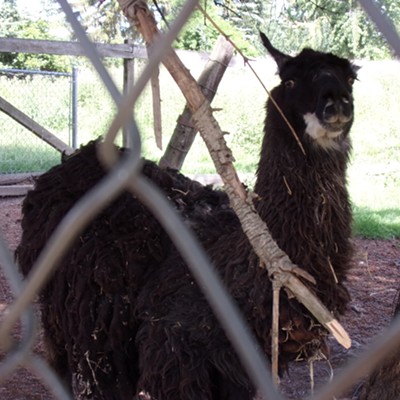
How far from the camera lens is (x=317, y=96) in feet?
10.6

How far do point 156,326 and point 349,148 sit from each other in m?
1.34

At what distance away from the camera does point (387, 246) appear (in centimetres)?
780

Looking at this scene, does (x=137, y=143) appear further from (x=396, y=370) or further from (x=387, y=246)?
(x=387, y=246)

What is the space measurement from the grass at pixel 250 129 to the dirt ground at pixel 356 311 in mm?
1048

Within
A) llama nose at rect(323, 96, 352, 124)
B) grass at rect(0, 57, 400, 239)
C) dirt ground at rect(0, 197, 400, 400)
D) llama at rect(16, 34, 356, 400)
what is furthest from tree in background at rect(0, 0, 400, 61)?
grass at rect(0, 57, 400, 239)

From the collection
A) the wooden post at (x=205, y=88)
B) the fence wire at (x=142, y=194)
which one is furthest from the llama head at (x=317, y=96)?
the fence wire at (x=142, y=194)

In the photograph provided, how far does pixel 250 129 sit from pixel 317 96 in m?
10.9

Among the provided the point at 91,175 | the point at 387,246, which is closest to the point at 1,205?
the point at 387,246

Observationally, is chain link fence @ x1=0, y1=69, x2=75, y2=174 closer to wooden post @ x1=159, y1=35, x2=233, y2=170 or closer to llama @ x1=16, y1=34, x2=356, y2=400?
wooden post @ x1=159, y1=35, x2=233, y2=170

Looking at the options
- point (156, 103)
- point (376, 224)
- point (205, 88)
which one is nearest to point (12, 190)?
point (376, 224)

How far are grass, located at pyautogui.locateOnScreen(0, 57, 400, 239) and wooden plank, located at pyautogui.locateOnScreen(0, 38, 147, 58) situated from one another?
0.83m

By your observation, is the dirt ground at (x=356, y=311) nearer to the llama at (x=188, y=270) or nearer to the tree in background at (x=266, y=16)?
the llama at (x=188, y=270)

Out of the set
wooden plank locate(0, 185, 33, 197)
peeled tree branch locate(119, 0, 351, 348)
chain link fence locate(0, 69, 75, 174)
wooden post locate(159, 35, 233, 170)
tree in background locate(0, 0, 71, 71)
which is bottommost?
peeled tree branch locate(119, 0, 351, 348)

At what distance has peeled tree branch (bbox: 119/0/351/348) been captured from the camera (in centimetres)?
254
